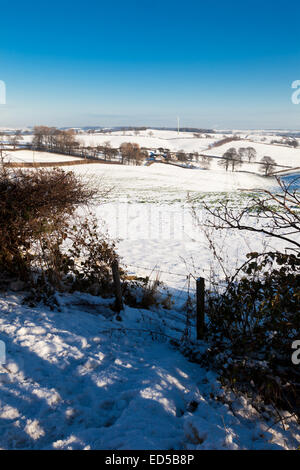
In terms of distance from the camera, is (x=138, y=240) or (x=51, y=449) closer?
(x=51, y=449)

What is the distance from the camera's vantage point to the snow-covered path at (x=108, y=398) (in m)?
2.40

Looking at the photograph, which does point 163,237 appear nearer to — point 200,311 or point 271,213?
point 271,213

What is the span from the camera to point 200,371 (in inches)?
136

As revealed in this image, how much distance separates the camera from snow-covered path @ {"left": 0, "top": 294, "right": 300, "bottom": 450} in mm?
2398

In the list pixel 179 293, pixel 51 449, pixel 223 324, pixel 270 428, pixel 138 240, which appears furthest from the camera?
pixel 138 240

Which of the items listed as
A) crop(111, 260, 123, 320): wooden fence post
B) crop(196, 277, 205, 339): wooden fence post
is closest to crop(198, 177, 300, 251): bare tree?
crop(196, 277, 205, 339): wooden fence post

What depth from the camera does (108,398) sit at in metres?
2.89

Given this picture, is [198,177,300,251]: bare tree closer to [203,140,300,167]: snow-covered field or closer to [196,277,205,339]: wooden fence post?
[196,277,205,339]: wooden fence post

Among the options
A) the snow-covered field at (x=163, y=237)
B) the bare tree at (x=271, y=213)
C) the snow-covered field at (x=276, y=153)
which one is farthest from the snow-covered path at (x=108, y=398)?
the snow-covered field at (x=276, y=153)

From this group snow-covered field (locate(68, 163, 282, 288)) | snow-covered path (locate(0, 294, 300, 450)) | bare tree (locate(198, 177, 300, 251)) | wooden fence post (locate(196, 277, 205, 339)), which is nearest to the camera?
snow-covered path (locate(0, 294, 300, 450))

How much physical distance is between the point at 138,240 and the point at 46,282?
6993 millimetres

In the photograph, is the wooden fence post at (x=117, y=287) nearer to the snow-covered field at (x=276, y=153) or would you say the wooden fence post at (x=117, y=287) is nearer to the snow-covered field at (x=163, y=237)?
the snow-covered field at (x=163, y=237)
